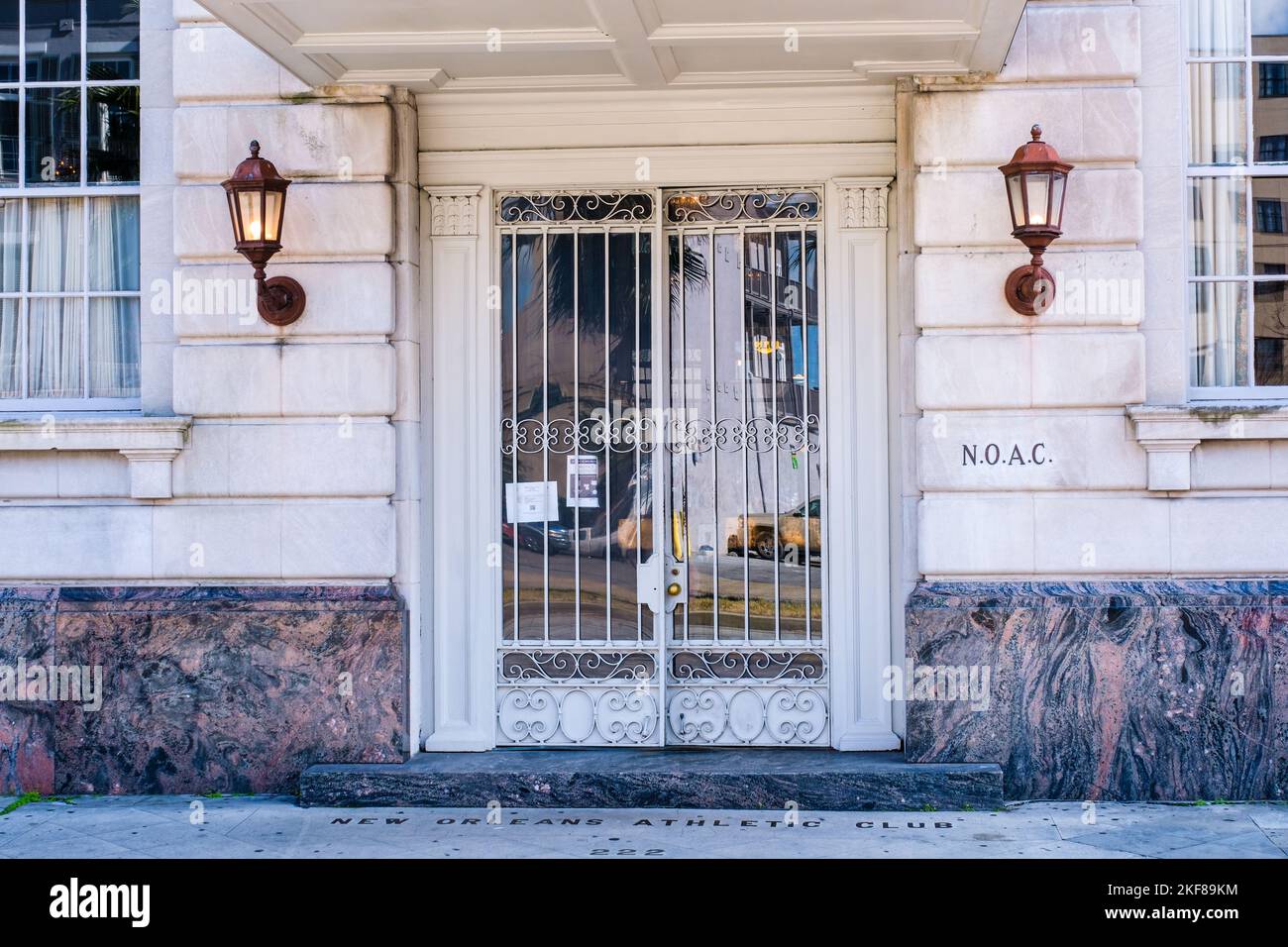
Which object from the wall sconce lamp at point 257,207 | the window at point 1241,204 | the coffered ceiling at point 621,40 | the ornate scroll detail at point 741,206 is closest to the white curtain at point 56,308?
the wall sconce lamp at point 257,207

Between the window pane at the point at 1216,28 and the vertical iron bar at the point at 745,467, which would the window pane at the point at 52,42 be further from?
the window pane at the point at 1216,28

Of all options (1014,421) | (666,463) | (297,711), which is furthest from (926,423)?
(297,711)

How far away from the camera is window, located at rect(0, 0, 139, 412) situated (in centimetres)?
862

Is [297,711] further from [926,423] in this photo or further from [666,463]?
[926,423]

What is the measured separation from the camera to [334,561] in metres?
8.17

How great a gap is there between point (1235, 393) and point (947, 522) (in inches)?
75.1

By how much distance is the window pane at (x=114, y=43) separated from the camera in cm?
862

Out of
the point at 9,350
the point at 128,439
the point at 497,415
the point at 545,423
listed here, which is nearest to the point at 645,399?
the point at 545,423

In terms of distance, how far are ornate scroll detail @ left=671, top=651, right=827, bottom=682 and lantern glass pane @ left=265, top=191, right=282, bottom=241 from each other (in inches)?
134

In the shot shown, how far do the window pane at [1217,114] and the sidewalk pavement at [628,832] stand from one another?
12.3 feet

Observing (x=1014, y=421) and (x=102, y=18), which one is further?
(x=102, y=18)

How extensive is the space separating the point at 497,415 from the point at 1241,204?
4.60 m

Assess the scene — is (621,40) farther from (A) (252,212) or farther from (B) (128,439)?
(B) (128,439)

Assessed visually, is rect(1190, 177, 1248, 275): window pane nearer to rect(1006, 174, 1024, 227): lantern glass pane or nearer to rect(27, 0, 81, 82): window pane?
rect(1006, 174, 1024, 227): lantern glass pane
